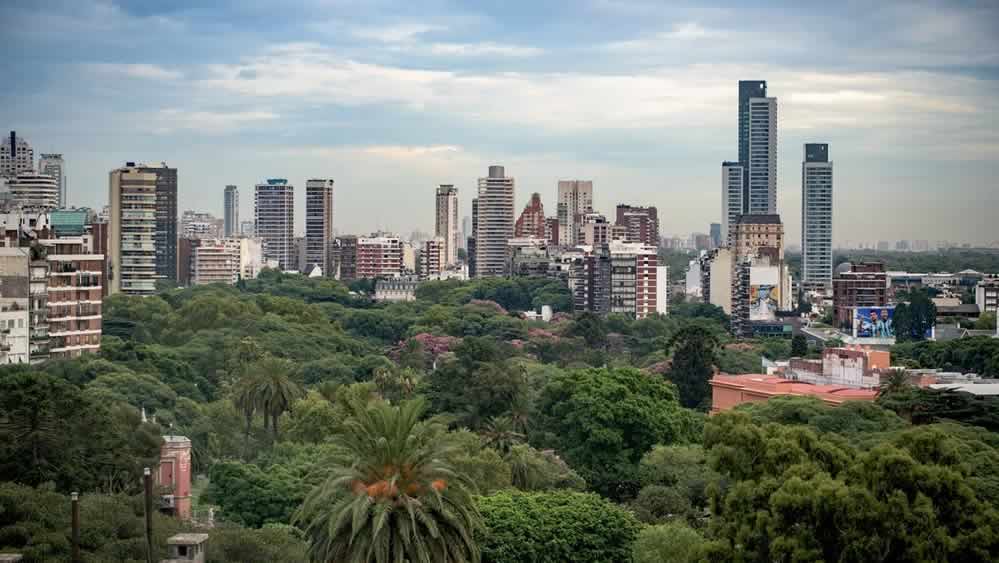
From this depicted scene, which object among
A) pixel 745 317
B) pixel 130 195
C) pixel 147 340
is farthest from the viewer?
pixel 745 317

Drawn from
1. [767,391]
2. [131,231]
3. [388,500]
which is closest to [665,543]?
[388,500]

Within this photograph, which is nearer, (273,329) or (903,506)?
Answer: (903,506)

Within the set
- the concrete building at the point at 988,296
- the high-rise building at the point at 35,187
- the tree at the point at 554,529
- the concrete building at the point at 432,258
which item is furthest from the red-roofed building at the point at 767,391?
the concrete building at the point at 432,258

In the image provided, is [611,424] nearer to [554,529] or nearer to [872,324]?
[554,529]

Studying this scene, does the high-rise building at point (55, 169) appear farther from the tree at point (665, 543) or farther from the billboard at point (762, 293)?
the tree at point (665, 543)

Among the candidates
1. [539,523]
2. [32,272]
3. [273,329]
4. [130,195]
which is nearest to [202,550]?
[539,523]

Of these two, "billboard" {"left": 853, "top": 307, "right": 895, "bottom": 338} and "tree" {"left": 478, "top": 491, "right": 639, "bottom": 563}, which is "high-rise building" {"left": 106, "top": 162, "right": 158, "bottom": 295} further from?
"tree" {"left": 478, "top": 491, "right": 639, "bottom": 563}

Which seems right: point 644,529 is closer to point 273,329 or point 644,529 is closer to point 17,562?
point 17,562

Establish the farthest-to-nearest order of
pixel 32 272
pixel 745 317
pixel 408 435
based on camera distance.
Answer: pixel 745 317, pixel 32 272, pixel 408 435
